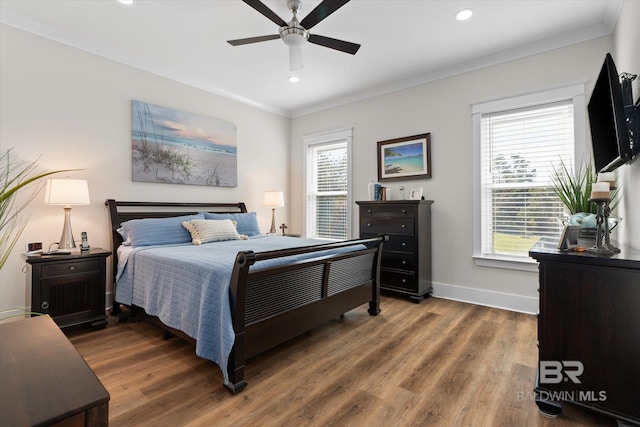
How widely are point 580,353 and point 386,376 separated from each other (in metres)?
1.09

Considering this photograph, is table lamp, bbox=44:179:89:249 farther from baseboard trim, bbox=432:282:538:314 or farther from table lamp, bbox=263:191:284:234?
baseboard trim, bbox=432:282:538:314

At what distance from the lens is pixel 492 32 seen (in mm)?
3080

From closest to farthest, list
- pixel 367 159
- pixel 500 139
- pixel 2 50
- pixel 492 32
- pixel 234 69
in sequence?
pixel 2 50 → pixel 492 32 → pixel 500 139 → pixel 234 69 → pixel 367 159

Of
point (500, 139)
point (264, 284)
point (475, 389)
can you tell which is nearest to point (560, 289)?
point (475, 389)

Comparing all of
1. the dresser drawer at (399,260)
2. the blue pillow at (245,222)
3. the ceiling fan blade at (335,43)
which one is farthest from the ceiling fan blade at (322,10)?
the dresser drawer at (399,260)

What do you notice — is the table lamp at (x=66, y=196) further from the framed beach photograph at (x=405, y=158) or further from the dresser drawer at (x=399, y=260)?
the framed beach photograph at (x=405, y=158)

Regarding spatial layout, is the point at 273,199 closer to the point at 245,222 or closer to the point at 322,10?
the point at 245,222

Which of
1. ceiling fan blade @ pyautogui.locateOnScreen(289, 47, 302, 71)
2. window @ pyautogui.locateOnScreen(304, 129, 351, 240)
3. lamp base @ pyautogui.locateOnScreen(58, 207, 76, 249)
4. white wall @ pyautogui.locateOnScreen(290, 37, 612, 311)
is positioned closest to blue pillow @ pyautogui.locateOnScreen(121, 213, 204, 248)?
lamp base @ pyautogui.locateOnScreen(58, 207, 76, 249)

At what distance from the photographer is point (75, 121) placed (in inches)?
126

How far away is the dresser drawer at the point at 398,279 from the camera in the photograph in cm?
373

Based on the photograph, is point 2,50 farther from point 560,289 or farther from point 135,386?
point 560,289

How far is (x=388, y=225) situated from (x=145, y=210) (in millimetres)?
2928

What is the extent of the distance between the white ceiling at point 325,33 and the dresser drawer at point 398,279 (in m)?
2.47
